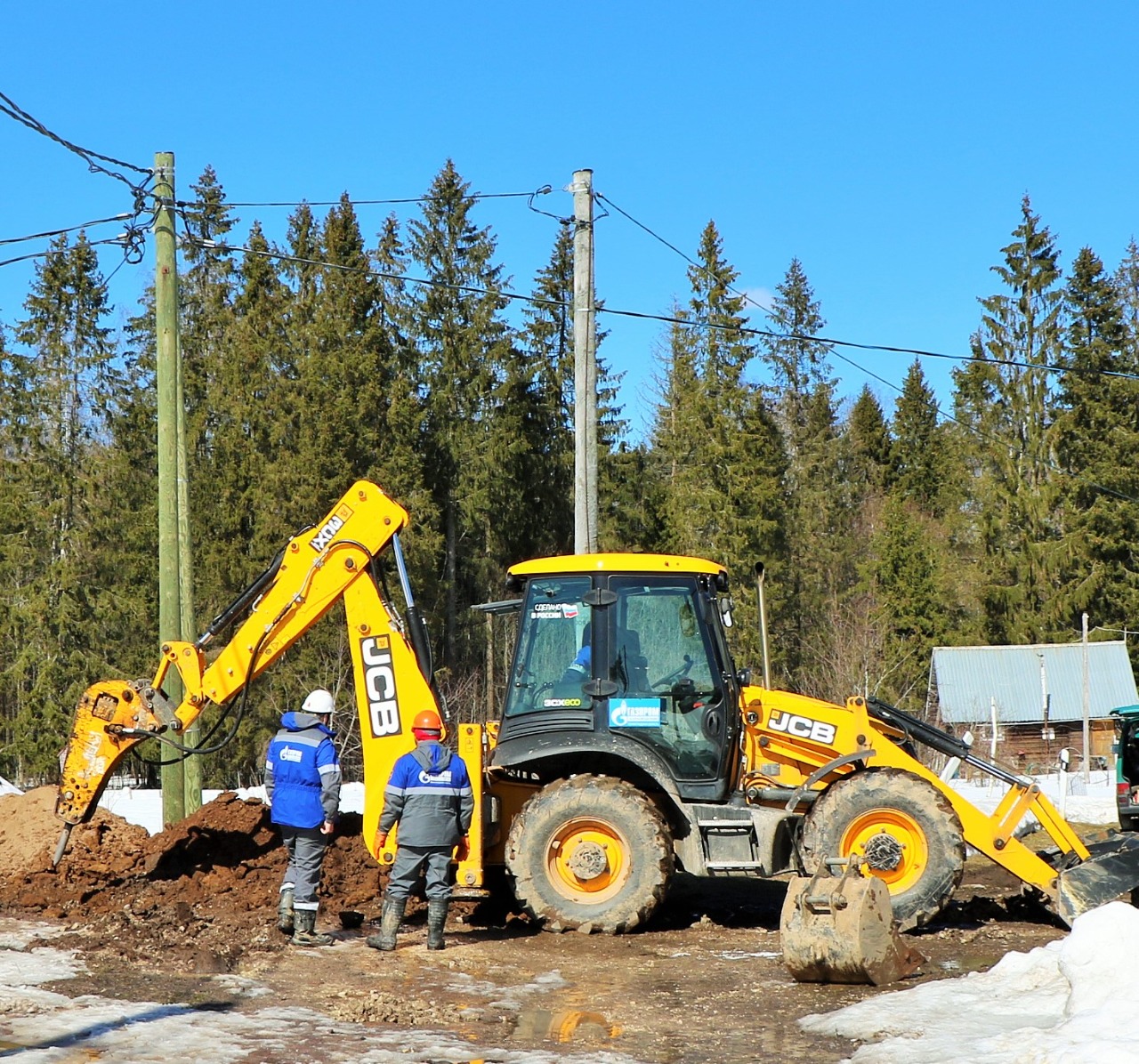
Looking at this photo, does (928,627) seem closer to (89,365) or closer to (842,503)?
(842,503)

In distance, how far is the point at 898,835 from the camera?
1009cm

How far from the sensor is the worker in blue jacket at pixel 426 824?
31.4 feet

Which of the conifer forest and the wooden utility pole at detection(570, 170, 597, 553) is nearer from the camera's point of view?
the wooden utility pole at detection(570, 170, 597, 553)

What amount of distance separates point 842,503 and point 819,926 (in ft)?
152

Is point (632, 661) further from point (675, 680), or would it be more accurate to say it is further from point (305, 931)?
point (305, 931)

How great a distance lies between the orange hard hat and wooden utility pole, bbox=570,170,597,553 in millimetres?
4548

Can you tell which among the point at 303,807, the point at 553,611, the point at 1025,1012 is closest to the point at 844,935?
the point at 1025,1012

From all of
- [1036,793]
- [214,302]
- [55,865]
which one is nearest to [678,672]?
[1036,793]

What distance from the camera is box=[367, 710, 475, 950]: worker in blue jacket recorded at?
9.59m

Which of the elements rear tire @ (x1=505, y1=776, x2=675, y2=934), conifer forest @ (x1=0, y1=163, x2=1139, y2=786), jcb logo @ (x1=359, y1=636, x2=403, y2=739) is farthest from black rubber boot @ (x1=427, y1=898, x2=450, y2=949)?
conifer forest @ (x1=0, y1=163, x2=1139, y2=786)

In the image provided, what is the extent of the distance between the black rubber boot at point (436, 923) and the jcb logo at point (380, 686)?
1.44 metres

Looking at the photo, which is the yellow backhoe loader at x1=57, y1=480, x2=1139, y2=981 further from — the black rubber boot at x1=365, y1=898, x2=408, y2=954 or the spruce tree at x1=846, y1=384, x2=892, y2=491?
the spruce tree at x1=846, y1=384, x2=892, y2=491

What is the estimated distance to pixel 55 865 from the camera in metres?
11.2

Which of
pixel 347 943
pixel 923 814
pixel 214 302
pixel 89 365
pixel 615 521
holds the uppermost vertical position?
pixel 214 302
